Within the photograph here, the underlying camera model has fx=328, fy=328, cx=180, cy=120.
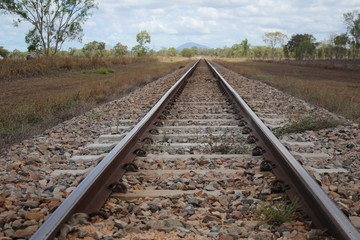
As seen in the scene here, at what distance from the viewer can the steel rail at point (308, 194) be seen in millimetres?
1870

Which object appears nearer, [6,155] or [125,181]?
[125,181]

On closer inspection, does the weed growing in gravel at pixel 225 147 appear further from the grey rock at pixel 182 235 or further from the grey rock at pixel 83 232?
the grey rock at pixel 83 232

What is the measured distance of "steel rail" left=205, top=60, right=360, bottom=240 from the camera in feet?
6.13

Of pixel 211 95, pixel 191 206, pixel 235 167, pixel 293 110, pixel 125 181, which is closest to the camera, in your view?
pixel 191 206

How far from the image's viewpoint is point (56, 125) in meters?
5.48

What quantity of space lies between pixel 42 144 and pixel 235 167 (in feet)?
8.22

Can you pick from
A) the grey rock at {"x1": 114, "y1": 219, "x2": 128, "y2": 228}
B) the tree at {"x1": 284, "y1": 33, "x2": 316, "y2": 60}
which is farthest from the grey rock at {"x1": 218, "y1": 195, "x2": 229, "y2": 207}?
the tree at {"x1": 284, "y1": 33, "x2": 316, "y2": 60}

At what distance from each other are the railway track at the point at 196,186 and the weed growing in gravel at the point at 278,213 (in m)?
0.06

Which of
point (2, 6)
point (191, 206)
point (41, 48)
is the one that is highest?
point (2, 6)

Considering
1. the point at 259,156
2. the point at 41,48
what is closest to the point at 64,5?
the point at 41,48

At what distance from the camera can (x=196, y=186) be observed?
110 inches

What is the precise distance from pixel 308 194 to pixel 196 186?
921mm

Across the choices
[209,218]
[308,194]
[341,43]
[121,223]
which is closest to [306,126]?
[308,194]

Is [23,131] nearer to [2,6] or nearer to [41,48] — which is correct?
[2,6]
